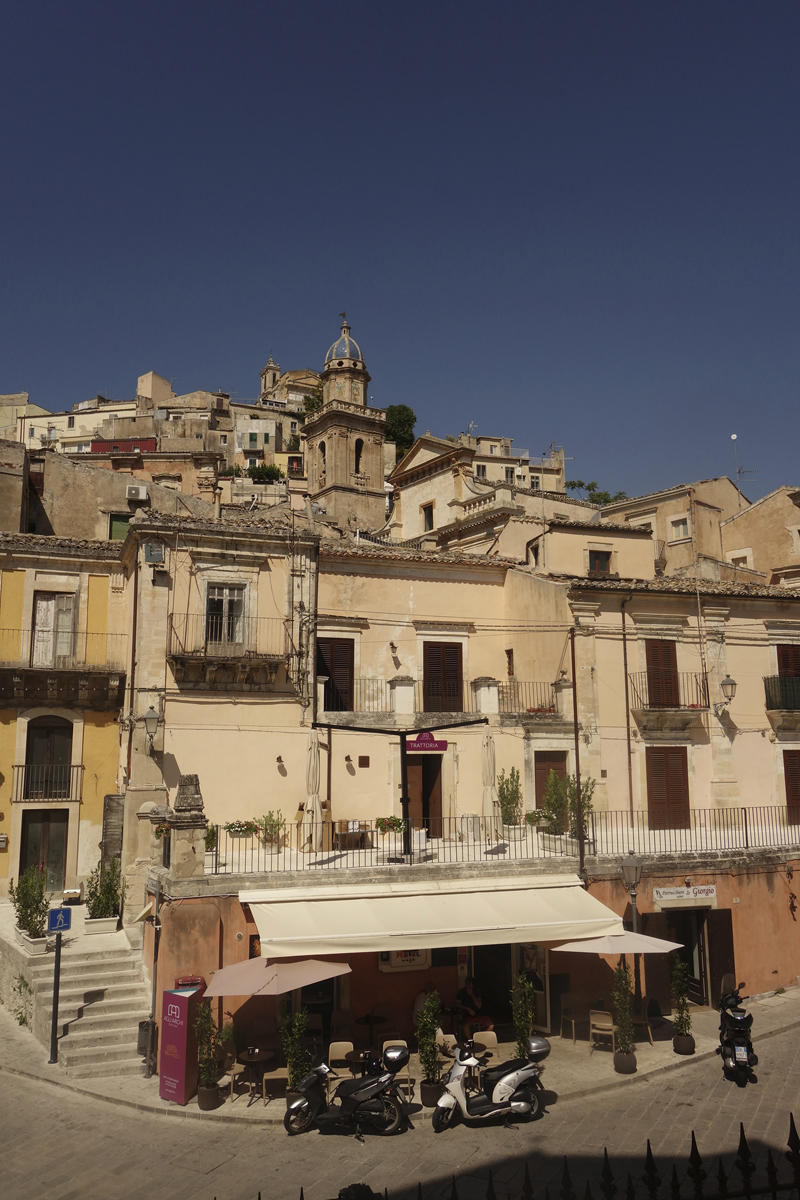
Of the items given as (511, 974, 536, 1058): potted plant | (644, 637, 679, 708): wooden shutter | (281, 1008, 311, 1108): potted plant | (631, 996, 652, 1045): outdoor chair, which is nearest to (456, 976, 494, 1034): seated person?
(511, 974, 536, 1058): potted plant

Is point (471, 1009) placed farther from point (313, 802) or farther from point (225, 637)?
point (225, 637)

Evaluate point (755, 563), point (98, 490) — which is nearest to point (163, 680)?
point (98, 490)

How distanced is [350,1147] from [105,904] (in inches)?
335

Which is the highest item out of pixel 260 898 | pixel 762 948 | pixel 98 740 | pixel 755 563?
pixel 755 563

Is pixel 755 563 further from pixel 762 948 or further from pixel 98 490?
pixel 98 490

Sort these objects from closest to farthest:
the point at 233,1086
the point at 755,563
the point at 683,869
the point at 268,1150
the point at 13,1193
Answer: the point at 13,1193
the point at 268,1150
the point at 233,1086
the point at 683,869
the point at 755,563

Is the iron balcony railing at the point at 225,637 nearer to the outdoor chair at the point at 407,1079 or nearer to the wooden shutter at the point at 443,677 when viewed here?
the wooden shutter at the point at 443,677

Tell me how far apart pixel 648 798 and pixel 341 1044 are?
12.5 meters

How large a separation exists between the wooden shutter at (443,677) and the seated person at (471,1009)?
31.0 feet

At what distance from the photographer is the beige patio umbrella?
1303cm

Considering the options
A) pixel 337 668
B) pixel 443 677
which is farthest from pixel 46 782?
pixel 443 677

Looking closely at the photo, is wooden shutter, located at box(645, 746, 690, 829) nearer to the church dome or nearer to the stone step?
the stone step

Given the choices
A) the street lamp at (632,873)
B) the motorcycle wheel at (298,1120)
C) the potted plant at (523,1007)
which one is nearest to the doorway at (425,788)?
the street lamp at (632,873)

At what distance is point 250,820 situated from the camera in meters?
20.2
